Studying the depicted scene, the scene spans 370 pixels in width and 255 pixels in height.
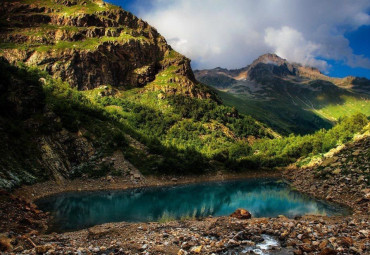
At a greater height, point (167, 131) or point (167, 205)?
point (167, 131)

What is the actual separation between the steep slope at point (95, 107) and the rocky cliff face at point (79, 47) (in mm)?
601

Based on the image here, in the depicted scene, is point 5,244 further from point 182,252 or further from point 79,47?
point 79,47

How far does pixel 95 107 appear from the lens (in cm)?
12494

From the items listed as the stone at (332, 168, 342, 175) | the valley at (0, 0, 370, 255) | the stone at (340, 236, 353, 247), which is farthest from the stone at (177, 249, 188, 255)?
the stone at (332, 168, 342, 175)

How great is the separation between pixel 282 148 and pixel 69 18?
522 ft

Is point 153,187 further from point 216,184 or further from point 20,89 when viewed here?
point 20,89

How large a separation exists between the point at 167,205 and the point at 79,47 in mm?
139490

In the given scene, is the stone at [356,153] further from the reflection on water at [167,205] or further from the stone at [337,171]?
the reflection on water at [167,205]

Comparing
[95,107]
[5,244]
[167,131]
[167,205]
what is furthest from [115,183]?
[167,131]

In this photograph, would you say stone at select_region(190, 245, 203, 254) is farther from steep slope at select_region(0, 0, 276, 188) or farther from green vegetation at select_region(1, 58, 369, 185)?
green vegetation at select_region(1, 58, 369, 185)

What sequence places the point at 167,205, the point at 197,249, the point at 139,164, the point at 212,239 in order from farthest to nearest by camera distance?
the point at 139,164, the point at 167,205, the point at 212,239, the point at 197,249

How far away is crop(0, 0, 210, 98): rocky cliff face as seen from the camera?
15450cm

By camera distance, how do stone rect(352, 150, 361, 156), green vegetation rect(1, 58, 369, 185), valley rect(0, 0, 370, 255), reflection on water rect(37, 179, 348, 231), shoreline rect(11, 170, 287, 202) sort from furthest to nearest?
green vegetation rect(1, 58, 369, 185) < stone rect(352, 150, 361, 156) < shoreline rect(11, 170, 287, 202) < reflection on water rect(37, 179, 348, 231) < valley rect(0, 0, 370, 255)

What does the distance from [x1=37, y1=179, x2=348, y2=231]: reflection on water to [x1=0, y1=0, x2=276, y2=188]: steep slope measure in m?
10.5
